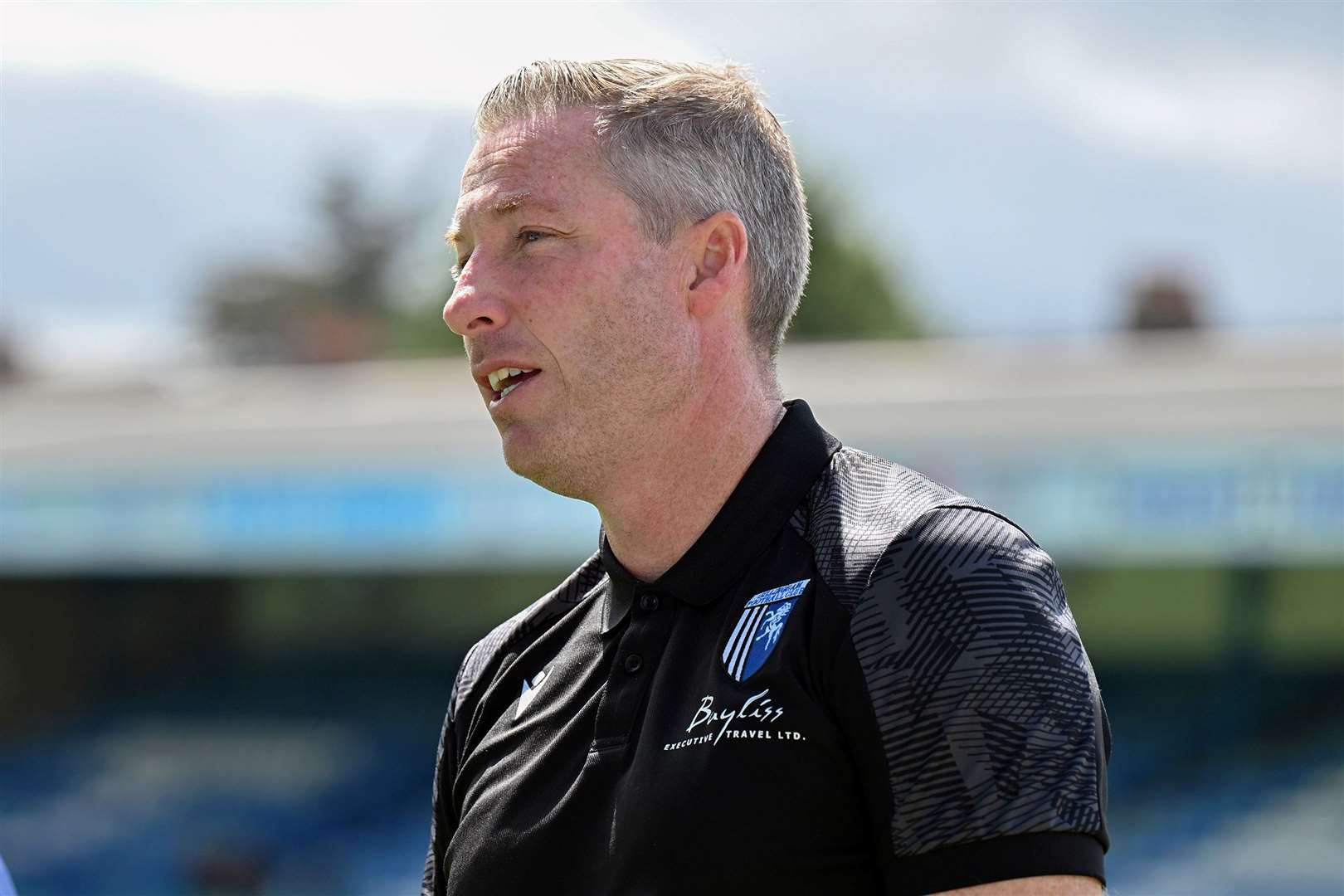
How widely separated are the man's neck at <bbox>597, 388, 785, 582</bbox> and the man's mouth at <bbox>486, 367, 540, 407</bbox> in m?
0.17

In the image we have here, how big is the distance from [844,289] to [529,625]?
147ft

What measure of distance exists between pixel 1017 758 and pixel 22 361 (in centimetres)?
2511

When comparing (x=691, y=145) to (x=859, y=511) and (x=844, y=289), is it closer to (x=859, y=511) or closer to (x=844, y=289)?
(x=859, y=511)

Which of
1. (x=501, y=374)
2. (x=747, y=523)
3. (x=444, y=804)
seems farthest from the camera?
(x=444, y=804)

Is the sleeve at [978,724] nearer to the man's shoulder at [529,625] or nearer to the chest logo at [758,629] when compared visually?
the chest logo at [758,629]

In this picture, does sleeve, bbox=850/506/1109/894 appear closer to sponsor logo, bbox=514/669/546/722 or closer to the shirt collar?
the shirt collar

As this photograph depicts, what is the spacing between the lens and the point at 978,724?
151 centimetres

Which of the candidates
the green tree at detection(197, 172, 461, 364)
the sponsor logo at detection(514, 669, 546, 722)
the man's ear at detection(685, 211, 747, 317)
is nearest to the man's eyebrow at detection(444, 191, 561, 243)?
the man's ear at detection(685, 211, 747, 317)

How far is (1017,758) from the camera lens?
1.50 metres

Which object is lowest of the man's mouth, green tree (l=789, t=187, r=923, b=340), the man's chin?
green tree (l=789, t=187, r=923, b=340)

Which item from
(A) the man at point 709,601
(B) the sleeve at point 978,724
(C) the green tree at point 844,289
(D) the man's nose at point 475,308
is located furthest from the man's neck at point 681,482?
(C) the green tree at point 844,289

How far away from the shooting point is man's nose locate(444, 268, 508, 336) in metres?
1.92

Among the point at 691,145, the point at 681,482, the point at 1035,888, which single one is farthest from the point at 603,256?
the point at 1035,888

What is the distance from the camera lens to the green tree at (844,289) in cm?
4588
